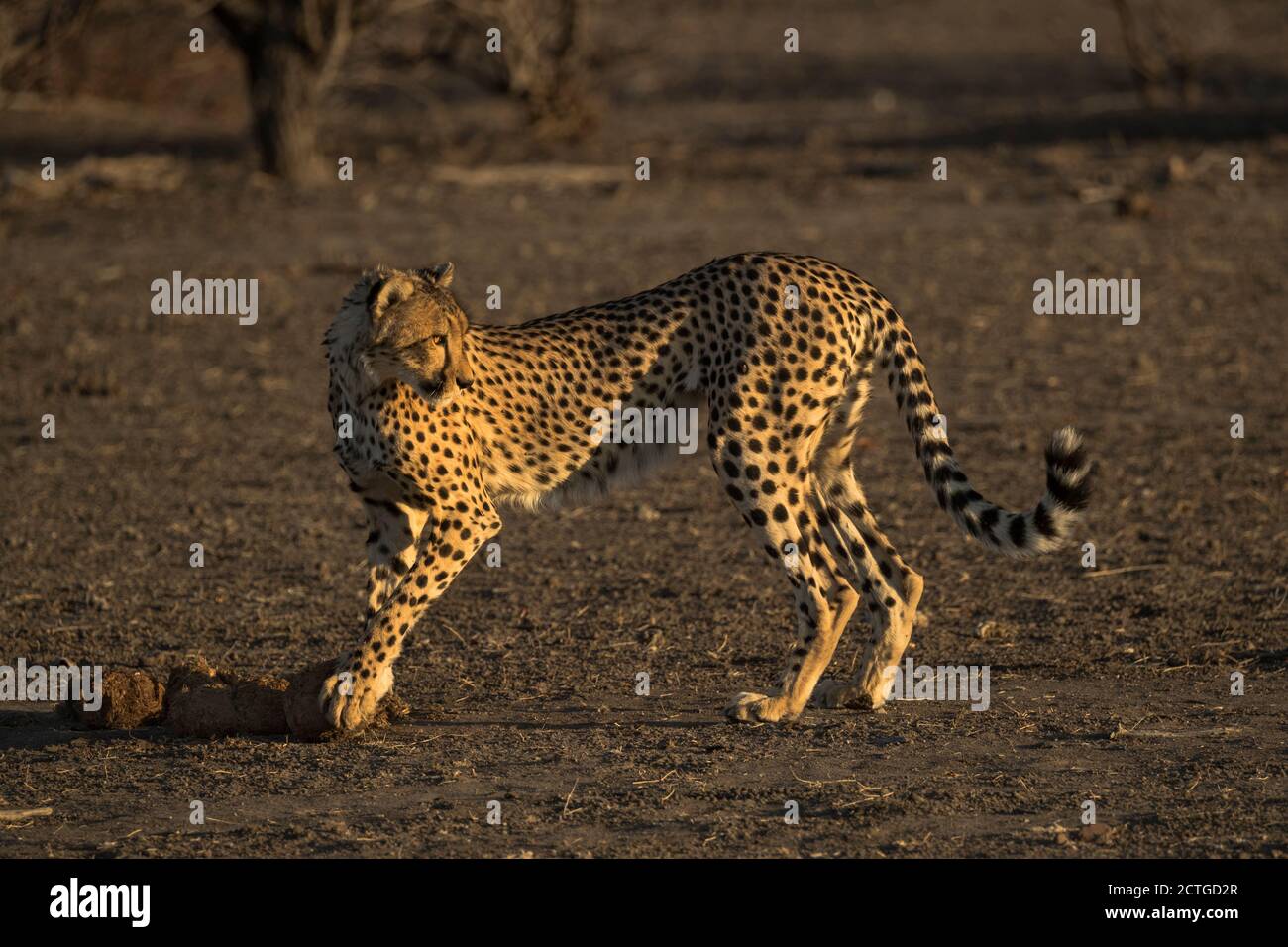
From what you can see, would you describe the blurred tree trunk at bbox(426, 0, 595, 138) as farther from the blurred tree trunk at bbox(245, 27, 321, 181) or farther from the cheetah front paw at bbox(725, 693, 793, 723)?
the cheetah front paw at bbox(725, 693, 793, 723)

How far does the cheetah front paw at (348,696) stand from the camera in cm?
571

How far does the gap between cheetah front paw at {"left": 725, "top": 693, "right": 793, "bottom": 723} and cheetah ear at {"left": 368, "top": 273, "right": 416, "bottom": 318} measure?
1630mm

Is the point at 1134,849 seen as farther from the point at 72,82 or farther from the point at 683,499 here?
the point at 72,82

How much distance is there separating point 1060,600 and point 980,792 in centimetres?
213

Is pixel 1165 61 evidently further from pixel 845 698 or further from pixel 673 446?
pixel 845 698

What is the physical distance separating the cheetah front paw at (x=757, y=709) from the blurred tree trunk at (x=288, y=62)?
13.0m

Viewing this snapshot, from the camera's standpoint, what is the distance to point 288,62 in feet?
58.5

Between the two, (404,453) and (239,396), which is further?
(239,396)

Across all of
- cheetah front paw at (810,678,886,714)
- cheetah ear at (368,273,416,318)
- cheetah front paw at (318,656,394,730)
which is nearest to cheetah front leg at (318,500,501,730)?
cheetah front paw at (318,656,394,730)

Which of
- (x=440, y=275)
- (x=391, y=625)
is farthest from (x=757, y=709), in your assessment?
(x=440, y=275)

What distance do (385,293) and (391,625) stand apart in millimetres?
1013

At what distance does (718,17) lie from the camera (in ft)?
111

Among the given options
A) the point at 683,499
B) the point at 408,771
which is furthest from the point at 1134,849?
the point at 683,499

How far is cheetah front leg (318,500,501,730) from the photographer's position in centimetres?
573
